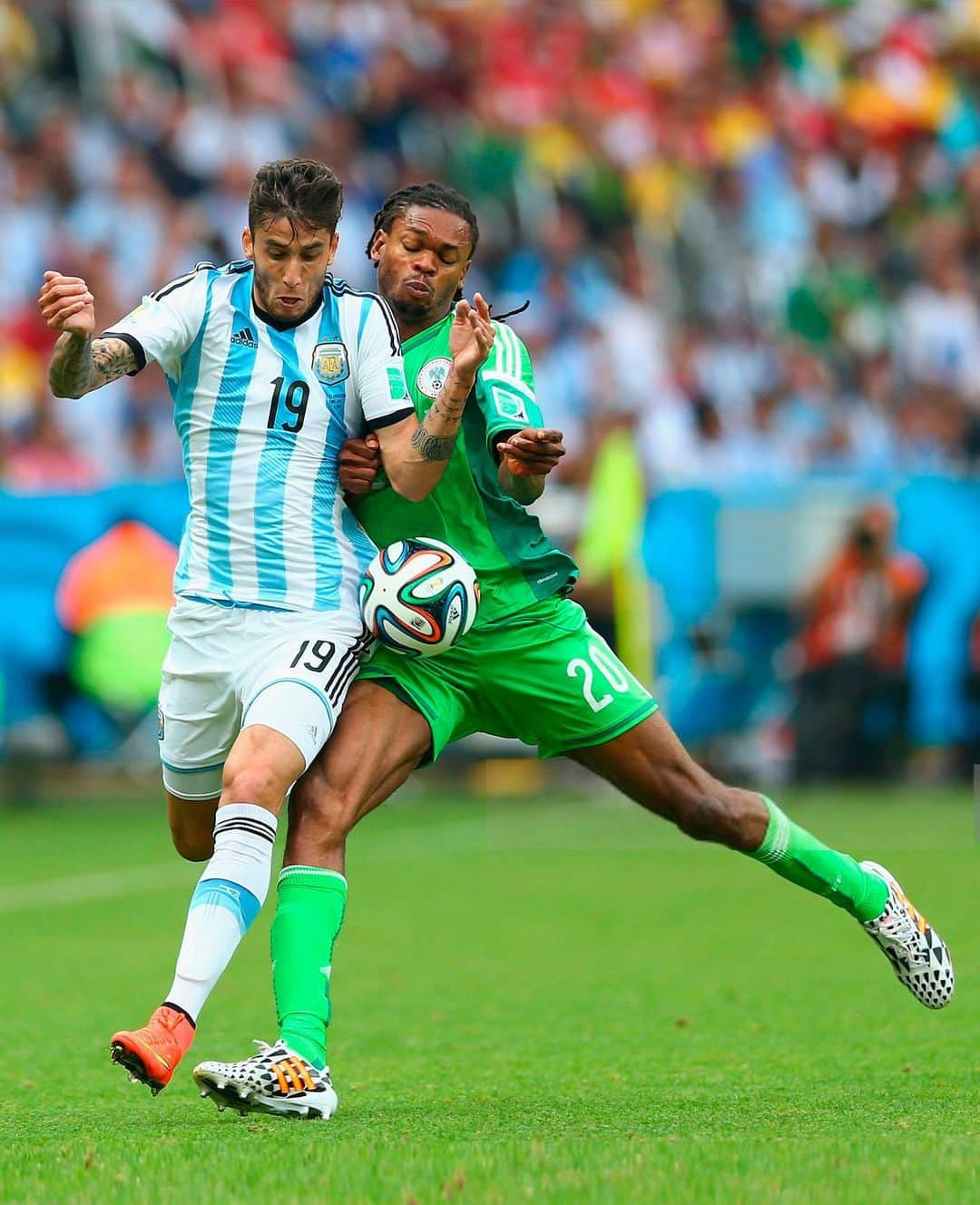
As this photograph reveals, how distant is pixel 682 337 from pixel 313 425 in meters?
13.0

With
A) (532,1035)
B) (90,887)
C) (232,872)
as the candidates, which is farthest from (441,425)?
(90,887)

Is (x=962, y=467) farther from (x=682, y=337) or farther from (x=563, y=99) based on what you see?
(x=563, y=99)

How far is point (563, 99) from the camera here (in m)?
20.2

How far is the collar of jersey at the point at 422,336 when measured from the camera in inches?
250

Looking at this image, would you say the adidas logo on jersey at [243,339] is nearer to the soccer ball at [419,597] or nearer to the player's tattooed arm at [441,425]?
the player's tattooed arm at [441,425]

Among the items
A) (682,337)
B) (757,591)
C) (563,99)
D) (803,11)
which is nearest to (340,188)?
(757,591)

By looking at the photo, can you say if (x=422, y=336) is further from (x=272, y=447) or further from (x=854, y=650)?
(x=854, y=650)

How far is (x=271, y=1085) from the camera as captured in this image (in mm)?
5141

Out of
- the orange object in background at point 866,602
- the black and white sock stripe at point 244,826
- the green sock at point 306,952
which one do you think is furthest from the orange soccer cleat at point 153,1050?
the orange object in background at point 866,602

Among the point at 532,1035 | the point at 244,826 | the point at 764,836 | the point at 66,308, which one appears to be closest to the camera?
the point at 66,308

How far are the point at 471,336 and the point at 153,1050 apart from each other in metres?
2.04

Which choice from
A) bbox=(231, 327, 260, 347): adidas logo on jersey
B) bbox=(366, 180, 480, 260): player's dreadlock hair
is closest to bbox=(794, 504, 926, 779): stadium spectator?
bbox=(366, 180, 480, 260): player's dreadlock hair

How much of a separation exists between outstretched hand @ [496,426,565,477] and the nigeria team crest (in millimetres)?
376

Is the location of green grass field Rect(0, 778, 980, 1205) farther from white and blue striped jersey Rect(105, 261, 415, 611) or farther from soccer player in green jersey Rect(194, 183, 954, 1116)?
white and blue striped jersey Rect(105, 261, 415, 611)
